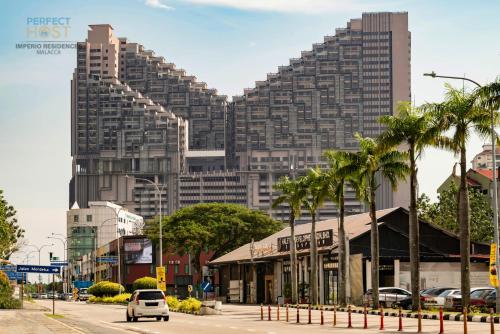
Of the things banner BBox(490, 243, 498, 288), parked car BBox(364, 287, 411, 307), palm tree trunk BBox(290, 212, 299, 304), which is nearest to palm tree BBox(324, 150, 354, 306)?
parked car BBox(364, 287, 411, 307)

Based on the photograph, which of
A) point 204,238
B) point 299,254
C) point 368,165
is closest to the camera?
point 368,165

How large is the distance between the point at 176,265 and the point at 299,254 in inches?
3359

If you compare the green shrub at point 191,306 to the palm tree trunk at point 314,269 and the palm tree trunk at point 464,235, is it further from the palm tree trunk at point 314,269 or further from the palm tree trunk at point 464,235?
the palm tree trunk at point 464,235

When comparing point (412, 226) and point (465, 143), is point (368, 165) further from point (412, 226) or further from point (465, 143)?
point (465, 143)

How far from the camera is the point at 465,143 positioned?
1940 inches

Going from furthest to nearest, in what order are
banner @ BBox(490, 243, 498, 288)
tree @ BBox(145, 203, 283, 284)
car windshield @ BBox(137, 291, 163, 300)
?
tree @ BBox(145, 203, 283, 284) < car windshield @ BBox(137, 291, 163, 300) < banner @ BBox(490, 243, 498, 288)

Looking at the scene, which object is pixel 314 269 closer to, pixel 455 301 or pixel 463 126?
pixel 455 301

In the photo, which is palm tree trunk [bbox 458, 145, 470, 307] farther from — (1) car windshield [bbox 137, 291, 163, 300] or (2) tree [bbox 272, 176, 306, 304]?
(2) tree [bbox 272, 176, 306, 304]

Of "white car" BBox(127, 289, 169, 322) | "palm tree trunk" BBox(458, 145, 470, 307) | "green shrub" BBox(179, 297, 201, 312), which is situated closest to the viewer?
"palm tree trunk" BBox(458, 145, 470, 307)

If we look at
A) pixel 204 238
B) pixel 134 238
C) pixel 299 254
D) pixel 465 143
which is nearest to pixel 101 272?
pixel 134 238

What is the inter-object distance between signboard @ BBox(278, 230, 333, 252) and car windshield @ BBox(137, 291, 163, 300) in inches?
1034

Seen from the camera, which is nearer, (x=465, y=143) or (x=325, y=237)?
(x=465, y=143)

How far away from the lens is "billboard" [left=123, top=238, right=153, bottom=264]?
168375 millimetres

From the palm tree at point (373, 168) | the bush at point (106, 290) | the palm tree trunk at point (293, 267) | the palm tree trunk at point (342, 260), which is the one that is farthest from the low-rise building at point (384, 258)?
the bush at point (106, 290)
